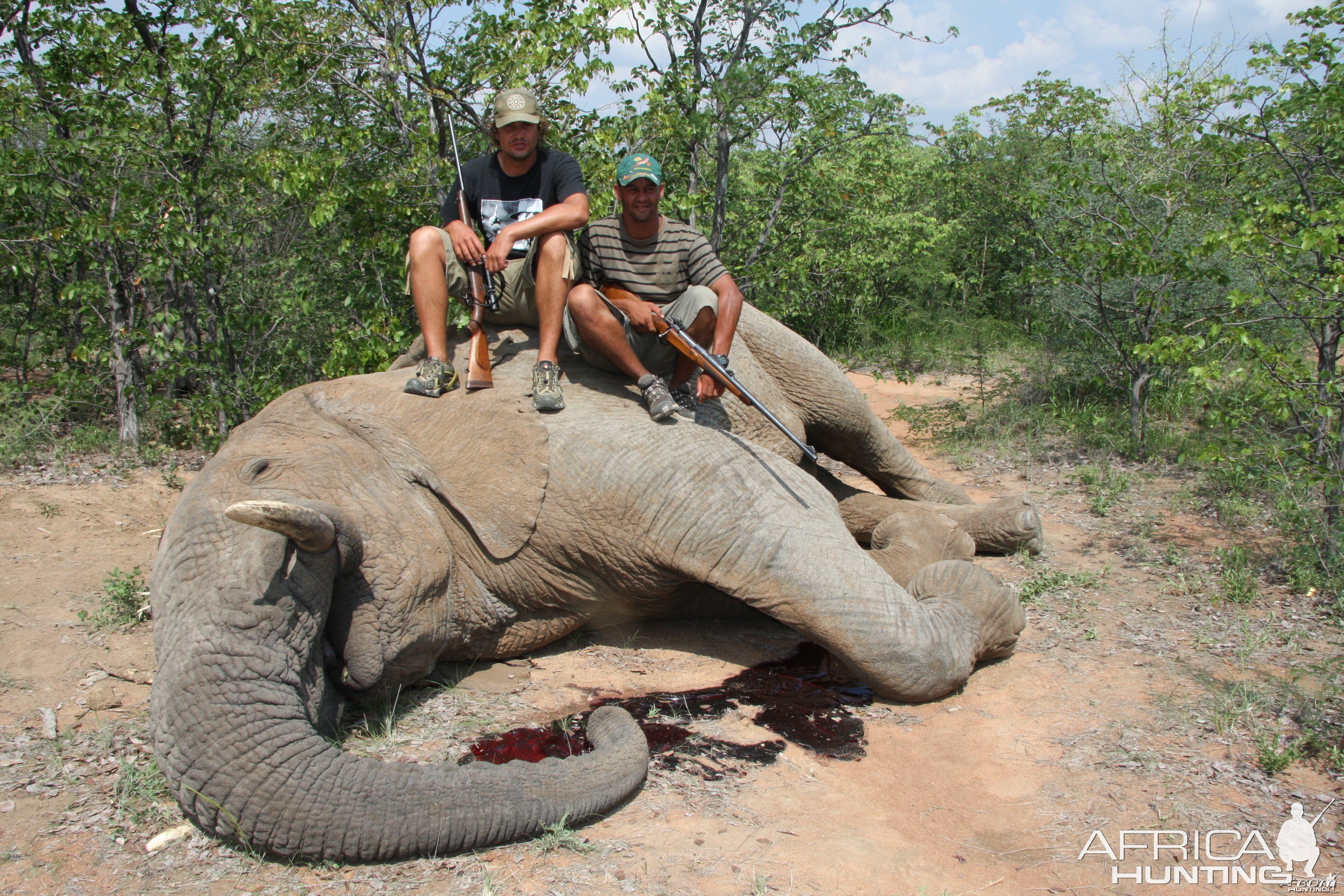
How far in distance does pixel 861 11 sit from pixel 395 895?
→ 810 cm

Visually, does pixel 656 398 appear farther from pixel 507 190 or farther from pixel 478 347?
pixel 507 190

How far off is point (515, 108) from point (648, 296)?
111 centimetres

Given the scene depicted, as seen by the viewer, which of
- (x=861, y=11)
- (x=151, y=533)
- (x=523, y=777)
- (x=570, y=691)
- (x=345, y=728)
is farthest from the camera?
(x=861, y=11)

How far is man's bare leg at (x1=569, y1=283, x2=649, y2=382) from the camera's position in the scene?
4340 mm

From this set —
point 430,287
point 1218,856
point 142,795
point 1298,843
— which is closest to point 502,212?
point 430,287

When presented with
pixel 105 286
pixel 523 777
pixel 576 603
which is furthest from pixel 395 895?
pixel 105 286

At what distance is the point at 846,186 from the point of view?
41.7ft

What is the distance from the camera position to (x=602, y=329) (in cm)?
438

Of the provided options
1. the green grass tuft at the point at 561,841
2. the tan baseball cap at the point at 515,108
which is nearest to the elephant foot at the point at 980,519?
the tan baseball cap at the point at 515,108

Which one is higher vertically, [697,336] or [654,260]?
[654,260]

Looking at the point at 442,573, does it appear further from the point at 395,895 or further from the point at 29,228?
the point at 29,228

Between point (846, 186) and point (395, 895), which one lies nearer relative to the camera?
point (395, 895)

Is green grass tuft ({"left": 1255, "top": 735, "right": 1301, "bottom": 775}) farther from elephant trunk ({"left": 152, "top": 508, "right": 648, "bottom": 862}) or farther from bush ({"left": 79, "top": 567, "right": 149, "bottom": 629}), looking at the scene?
bush ({"left": 79, "top": 567, "right": 149, "bottom": 629})

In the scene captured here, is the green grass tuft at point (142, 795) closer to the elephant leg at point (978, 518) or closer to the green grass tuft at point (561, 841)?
the green grass tuft at point (561, 841)
